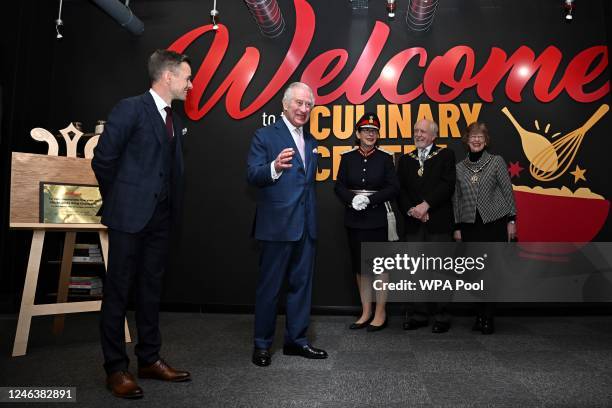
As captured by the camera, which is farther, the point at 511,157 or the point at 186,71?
the point at 511,157

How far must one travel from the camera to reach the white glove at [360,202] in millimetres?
3289

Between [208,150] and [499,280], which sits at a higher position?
[208,150]

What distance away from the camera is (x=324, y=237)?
13.7ft

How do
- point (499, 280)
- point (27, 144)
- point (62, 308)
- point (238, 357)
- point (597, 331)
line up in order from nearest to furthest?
1. point (238, 357)
2. point (62, 308)
3. point (597, 331)
4. point (499, 280)
5. point (27, 144)

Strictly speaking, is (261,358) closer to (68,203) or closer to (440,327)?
(440,327)

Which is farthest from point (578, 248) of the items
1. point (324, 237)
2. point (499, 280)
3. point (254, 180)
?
point (254, 180)

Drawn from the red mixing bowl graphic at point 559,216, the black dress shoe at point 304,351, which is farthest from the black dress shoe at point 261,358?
the red mixing bowl graphic at point 559,216

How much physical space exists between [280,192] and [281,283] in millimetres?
544

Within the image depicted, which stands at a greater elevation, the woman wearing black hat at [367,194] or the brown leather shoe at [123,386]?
the woman wearing black hat at [367,194]

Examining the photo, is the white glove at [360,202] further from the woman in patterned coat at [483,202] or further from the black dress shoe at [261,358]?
the black dress shoe at [261,358]

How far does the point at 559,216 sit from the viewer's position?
4.04 m

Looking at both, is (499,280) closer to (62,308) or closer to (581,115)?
(581,115)

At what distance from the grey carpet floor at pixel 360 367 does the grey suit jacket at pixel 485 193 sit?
0.91 metres

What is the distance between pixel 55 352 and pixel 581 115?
15.6 feet
